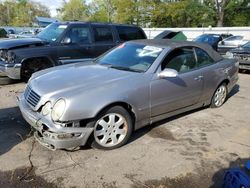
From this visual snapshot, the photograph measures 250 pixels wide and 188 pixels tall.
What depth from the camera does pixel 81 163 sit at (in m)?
4.10

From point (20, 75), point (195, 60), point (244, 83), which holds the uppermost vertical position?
point (195, 60)

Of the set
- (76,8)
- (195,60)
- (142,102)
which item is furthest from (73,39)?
(76,8)

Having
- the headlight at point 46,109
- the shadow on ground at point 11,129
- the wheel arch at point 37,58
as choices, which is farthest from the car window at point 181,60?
the wheel arch at point 37,58

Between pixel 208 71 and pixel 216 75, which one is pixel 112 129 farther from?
pixel 216 75

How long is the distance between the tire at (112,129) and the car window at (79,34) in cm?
462

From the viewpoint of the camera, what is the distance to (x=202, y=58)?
620 cm

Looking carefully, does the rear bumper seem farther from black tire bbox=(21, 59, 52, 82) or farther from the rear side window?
the rear side window

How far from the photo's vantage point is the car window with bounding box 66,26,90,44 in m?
8.60

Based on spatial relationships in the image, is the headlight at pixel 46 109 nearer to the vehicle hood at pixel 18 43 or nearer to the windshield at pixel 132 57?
the windshield at pixel 132 57

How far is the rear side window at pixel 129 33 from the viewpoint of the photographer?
31.6 ft

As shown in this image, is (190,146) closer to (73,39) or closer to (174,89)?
(174,89)

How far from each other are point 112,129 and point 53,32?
5208mm

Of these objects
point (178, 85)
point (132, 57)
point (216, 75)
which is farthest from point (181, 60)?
point (216, 75)

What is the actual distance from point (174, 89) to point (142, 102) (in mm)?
812
